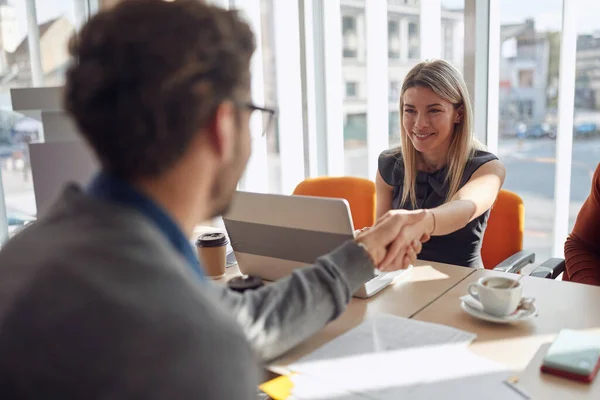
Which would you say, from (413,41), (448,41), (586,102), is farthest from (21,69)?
(586,102)

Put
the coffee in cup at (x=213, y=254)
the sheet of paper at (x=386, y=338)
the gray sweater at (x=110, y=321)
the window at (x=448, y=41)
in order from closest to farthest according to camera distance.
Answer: the gray sweater at (x=110, y=321) → the sheet of paper at (x=386, y=338) → the coffee in cup at (x=213, y=254) → the window at (x=448, y=41)

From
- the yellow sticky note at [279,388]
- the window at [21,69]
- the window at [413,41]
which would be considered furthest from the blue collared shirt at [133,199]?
the window at [21,69]

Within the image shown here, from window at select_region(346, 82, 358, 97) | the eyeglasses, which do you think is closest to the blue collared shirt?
the eyeglasses

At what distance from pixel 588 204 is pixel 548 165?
1.04 m

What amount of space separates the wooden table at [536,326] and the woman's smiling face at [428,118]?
0.68m

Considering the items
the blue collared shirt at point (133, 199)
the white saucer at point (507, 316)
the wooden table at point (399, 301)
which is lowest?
the wooden table at point (399, 301)

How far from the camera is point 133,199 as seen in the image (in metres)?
0.62

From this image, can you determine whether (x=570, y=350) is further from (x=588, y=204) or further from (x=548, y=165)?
(x=548, y=165)

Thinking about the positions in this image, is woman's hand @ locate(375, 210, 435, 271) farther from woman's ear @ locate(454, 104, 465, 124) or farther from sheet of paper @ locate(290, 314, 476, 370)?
woman's ear @ locate(454, 104, 465, 124)

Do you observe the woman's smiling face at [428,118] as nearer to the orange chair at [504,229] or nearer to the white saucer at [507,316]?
the orange chair at [504,229]

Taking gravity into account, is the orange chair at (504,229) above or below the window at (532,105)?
below

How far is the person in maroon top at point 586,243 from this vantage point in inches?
68.7

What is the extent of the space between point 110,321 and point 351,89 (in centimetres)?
330

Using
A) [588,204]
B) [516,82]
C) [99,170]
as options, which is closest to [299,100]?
[516,82]
